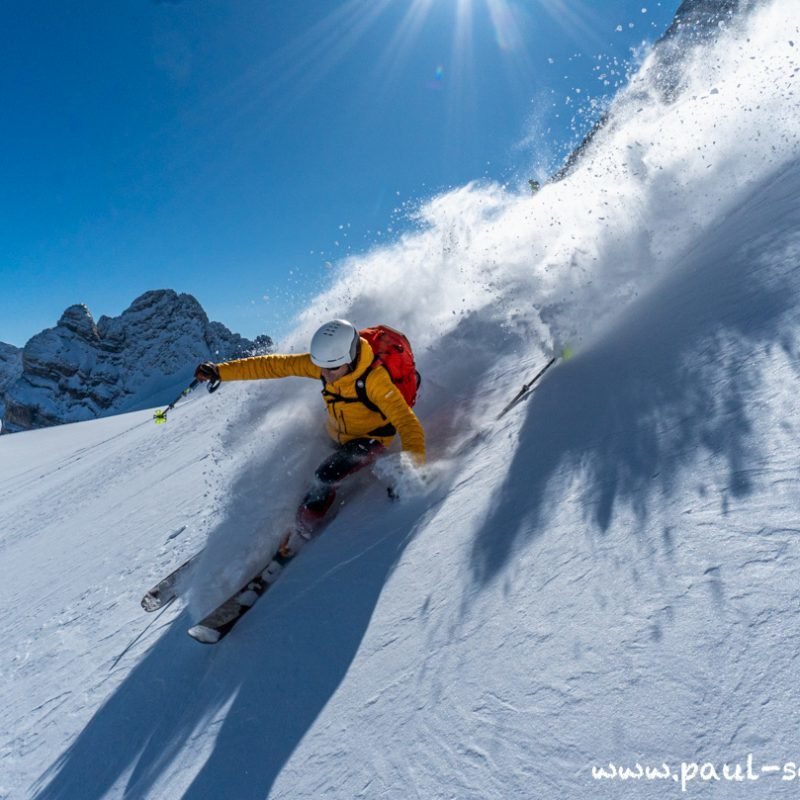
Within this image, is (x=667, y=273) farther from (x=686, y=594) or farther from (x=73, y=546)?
(x=73, y=546)

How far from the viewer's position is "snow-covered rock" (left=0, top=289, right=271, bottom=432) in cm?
12606

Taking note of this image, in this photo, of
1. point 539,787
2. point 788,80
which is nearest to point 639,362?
point 539,787

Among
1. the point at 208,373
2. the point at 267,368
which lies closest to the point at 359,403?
the point at 267,368

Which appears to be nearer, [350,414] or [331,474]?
[331,474]

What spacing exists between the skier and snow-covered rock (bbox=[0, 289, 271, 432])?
122795 mm

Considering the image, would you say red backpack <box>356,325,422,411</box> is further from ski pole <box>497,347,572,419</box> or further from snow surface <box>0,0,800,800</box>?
ski pole <box>497,347,572,419</box>

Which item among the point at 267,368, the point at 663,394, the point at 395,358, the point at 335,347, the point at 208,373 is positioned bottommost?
the point at 663,394

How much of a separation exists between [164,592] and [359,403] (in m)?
2.23

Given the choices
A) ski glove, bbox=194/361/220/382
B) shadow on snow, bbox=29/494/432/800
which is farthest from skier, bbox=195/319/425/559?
→ ski glove, bbox=194/361/220/382

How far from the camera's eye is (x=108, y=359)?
13725cm

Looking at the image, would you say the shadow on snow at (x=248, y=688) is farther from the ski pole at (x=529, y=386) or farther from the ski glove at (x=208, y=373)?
the ski glove at (x=208, y=373)

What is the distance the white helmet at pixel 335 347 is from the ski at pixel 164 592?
6.63 ft

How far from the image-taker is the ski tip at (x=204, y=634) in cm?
327

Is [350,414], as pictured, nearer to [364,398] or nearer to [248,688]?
[364,398]
